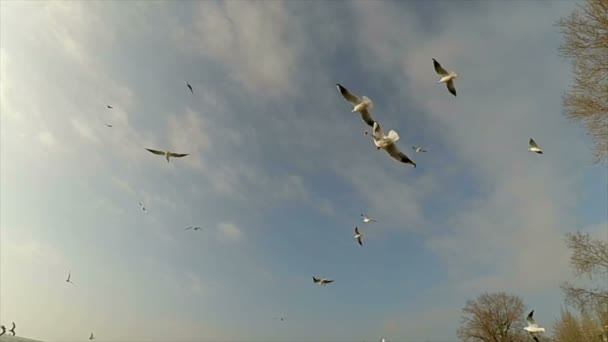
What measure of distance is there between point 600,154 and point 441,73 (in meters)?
11.8

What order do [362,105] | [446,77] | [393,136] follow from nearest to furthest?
1. [393,136]
2. [362,105]
3. [446,77]

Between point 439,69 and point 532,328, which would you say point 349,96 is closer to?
point 439,69

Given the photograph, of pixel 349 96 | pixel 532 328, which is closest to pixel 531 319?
pixel 532 328

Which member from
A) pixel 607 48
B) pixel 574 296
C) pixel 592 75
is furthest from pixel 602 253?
pixel 607 48

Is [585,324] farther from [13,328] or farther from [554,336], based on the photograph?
[13,328]

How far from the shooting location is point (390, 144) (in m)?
9.09

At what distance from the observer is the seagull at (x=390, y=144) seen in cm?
901

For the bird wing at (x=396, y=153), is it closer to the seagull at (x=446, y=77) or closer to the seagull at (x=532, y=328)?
the seagull at (x=446, y=77)

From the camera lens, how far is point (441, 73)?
12070 mm

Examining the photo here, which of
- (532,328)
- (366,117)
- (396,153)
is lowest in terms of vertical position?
(532,328)

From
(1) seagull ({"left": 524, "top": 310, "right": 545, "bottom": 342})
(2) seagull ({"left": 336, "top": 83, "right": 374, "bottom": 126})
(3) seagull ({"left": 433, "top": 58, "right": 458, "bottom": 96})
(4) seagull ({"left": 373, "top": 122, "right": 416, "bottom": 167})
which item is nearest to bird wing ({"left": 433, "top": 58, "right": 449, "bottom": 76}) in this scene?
(3) seagull ({"left": 433, "top": 58, "right": 458, "bottom": 96})

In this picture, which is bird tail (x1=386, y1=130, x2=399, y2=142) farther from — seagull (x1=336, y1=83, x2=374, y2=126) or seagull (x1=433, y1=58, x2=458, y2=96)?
seagull (x1=433, y1=58, x2=458, y2=96)

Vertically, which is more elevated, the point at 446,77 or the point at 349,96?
the point at 446,77

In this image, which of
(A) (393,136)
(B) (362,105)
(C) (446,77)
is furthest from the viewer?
(C) (446,77)
